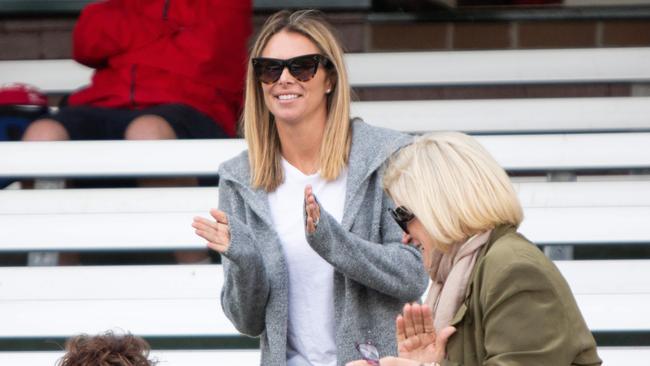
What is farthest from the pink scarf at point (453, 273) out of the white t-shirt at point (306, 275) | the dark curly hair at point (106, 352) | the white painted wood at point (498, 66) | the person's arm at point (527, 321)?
the white painted wood at point (498, 66)

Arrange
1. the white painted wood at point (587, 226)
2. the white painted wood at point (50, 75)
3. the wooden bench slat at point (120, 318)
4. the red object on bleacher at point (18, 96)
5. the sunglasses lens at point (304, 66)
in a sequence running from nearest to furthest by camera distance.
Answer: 1. the sunglasses lens at point (304, 66)
2. the wooden bench slat at point (120, 318)
3. the white painted wood at point (587, 226)
4. the red object on bleacher at point (18, 96)
5. the white painted wood at point (50, 75)

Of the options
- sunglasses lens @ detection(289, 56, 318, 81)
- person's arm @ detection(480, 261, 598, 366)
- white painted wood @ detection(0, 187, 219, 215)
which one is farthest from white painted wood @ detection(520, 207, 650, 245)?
person's arm @ detection(480, 261, 598, 366)

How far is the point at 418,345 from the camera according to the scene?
9.65 ft

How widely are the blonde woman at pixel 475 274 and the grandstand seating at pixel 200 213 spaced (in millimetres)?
2475

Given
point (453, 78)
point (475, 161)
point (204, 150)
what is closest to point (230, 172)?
point (475, 161)

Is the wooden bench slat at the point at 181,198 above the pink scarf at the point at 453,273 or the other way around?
the other way around

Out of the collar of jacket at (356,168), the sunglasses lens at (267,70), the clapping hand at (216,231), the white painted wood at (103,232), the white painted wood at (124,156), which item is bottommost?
the white painted wood at (103,232)

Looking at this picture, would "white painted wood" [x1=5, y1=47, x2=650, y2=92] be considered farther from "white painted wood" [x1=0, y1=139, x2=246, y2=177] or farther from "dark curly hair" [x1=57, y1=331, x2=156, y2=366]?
"dark curly hair" [x1=57, y1=331, x2=156, y2=366]

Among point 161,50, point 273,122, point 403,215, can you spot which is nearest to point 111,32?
point 161,50

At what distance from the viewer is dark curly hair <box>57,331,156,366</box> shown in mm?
2893

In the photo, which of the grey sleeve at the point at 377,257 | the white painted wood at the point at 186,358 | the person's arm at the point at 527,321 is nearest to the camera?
the person's arm at the point at 527,321

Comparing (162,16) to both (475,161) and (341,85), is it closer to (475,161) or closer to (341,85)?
(341,85)

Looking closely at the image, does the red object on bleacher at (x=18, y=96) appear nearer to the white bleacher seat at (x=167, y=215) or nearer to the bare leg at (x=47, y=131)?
the bare leg at (x=47, y=131)

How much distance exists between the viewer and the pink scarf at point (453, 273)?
9.67 ft
